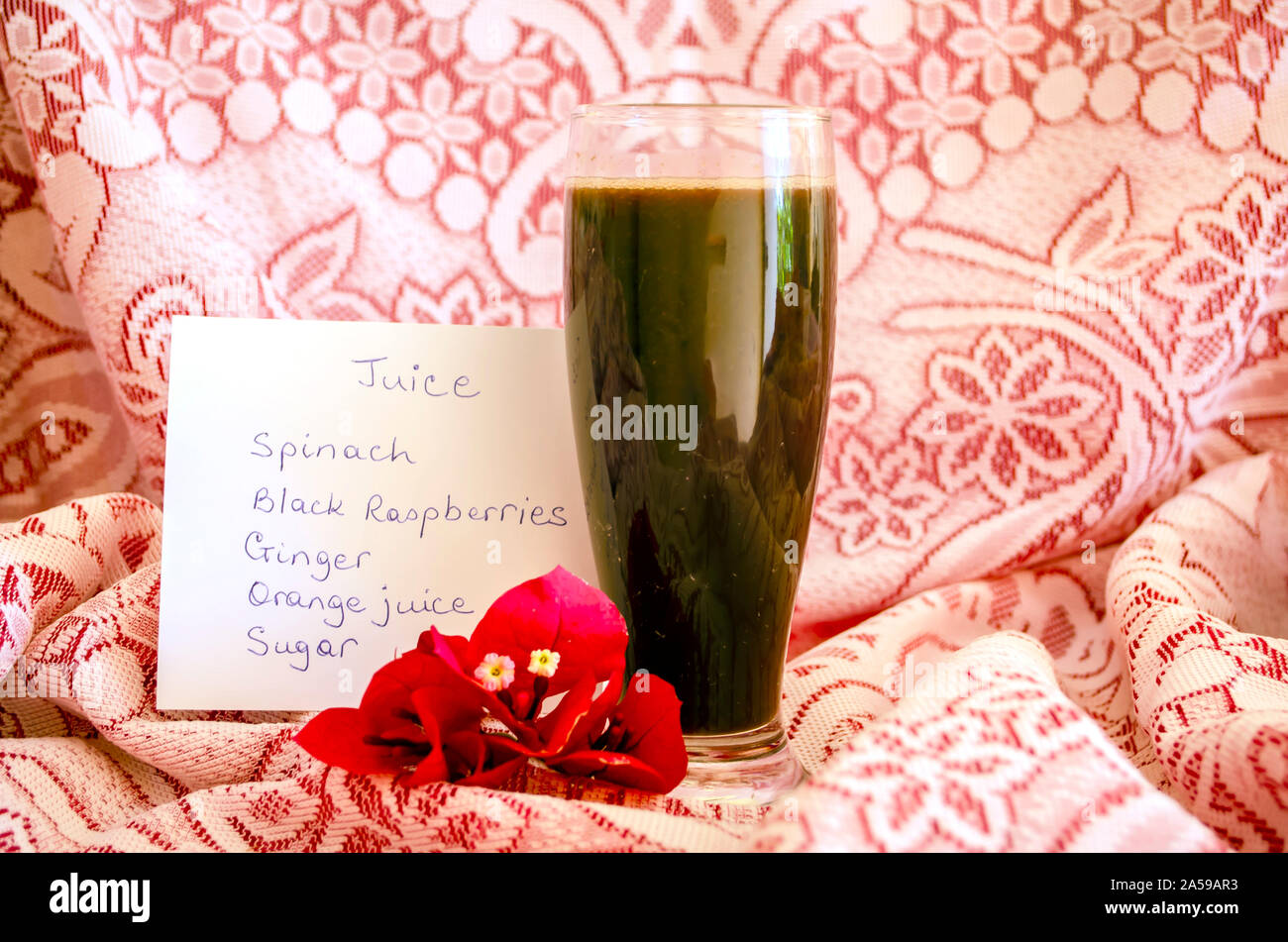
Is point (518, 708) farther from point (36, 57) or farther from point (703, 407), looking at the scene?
point (36, 57)

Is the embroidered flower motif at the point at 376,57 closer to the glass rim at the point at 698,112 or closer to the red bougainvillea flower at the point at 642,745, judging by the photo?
the glass rim at the point at 698,112

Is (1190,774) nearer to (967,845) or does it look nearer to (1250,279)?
(967,845)

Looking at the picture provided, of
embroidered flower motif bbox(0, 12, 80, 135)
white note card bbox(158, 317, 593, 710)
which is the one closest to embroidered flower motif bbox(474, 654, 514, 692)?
white note card bbox(158, 317, 593, 710)

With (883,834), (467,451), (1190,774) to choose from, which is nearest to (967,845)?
(883,834)

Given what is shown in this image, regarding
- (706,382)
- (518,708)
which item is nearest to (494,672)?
(518,708)

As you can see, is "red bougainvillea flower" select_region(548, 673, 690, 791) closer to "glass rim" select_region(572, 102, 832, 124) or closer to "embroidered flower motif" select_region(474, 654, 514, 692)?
"embroidered flower motif" select_region(474, 654, 514, 692)

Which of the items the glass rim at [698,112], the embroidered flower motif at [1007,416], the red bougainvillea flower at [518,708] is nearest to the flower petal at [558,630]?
the red bougainvillea flower at [518,708]
